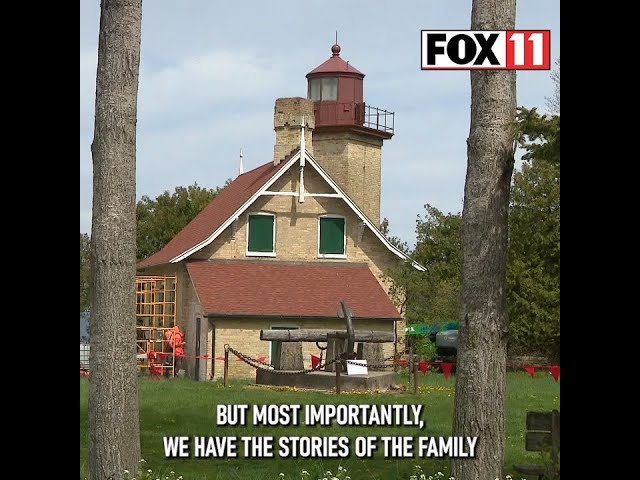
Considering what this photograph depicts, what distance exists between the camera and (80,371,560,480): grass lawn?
12766mm

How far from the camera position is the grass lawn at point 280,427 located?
41.9 feet

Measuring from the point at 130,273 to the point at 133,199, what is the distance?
66 centimetres

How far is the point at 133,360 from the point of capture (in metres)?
10.2

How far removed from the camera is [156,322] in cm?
3978

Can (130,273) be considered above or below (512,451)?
above

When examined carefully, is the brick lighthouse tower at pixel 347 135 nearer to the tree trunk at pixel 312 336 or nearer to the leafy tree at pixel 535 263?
the leafy tree at pixel 535 263

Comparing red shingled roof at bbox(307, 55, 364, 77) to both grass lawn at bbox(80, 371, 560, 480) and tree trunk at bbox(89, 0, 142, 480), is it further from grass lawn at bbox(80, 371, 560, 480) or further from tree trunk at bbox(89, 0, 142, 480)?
tree trunk at bbox(89, 0, 142, 480)

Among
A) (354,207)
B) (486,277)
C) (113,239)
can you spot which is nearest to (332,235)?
(354,207)

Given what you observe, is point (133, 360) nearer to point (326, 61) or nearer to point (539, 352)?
point (539, 352)

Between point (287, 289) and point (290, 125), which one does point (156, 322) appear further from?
point (290, 125)

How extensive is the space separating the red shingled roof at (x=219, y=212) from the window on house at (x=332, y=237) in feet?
7.81

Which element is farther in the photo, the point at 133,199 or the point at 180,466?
the point at 180,466
